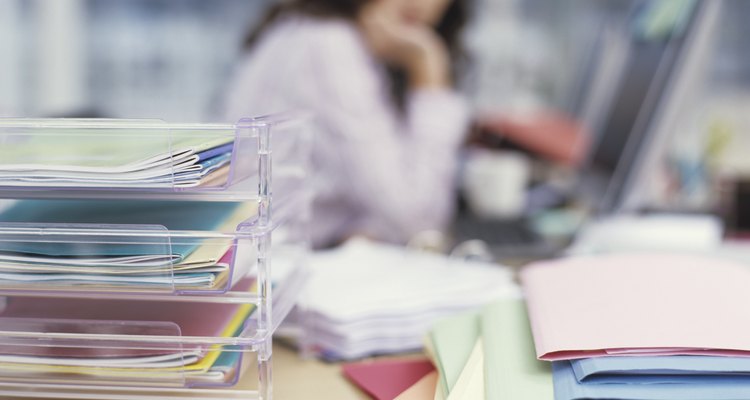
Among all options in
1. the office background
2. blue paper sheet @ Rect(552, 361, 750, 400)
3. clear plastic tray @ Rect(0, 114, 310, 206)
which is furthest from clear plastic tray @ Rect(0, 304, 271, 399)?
the office background

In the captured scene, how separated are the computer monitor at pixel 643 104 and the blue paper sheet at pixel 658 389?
0.67 m

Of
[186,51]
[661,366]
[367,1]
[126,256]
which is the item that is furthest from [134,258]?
[186,51]

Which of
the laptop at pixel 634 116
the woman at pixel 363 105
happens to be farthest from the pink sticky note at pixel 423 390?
the woman at pixel 363 105

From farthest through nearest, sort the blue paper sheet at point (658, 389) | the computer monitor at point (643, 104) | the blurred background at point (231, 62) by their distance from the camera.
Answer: the blurred background at point (231, 62), the computer monitor at point (643, 104), the blue paper sheet at point (658, 389)

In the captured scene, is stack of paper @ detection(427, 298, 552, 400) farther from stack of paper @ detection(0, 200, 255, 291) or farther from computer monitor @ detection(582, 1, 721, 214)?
computer monitor @ detection(582, 1, 721, 214)

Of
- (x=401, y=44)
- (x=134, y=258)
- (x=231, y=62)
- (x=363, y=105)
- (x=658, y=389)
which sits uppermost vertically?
(x=231, y=62)

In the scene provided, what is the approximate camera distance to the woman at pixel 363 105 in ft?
4.83

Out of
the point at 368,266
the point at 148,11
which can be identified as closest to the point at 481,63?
the point at 148,11

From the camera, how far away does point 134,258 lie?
1.67 ft

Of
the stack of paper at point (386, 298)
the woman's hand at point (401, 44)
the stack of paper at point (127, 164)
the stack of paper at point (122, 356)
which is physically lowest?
the stack of paper at point (122, 356)

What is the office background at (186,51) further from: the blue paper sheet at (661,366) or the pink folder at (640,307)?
the blue paper sheet at (661,366)

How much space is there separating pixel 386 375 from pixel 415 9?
128 cm

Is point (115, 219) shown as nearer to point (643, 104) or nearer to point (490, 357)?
point (490, 357)

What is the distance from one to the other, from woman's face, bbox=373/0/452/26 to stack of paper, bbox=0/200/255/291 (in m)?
1.27
